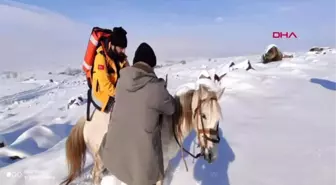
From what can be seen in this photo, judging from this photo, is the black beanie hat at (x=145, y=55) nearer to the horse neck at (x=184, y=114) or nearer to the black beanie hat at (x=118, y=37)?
the horse neck at (x=184, y=114)

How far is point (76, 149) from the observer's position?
15.0 ft

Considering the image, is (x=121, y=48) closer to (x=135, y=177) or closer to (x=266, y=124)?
(x=135, y=177)

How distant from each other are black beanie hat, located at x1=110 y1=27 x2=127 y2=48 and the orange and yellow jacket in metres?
0.22

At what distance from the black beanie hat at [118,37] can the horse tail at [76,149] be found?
3.93 ft

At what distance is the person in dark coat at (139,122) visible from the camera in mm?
2977

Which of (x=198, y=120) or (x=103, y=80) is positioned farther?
(x=103, y=80)

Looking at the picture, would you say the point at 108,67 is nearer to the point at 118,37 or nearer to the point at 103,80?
the point at 103,80

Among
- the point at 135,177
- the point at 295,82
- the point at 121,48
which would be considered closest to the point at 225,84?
the point at 295,82

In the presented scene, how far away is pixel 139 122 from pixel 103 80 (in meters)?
1.28

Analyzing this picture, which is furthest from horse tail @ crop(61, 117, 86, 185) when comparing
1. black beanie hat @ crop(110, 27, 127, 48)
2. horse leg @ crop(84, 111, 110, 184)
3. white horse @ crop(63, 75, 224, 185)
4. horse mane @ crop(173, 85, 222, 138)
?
horse mane @ crop(173, 85, 222, 138)

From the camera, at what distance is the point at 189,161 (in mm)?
5566

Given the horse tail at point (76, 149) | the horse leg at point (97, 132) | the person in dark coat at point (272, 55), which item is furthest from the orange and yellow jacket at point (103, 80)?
the person in dark coat at point (272, 55)

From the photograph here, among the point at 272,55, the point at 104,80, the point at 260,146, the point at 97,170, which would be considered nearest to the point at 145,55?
the point at 104,80

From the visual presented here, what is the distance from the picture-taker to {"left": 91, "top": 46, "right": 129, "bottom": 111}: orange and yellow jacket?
409 centimetres
